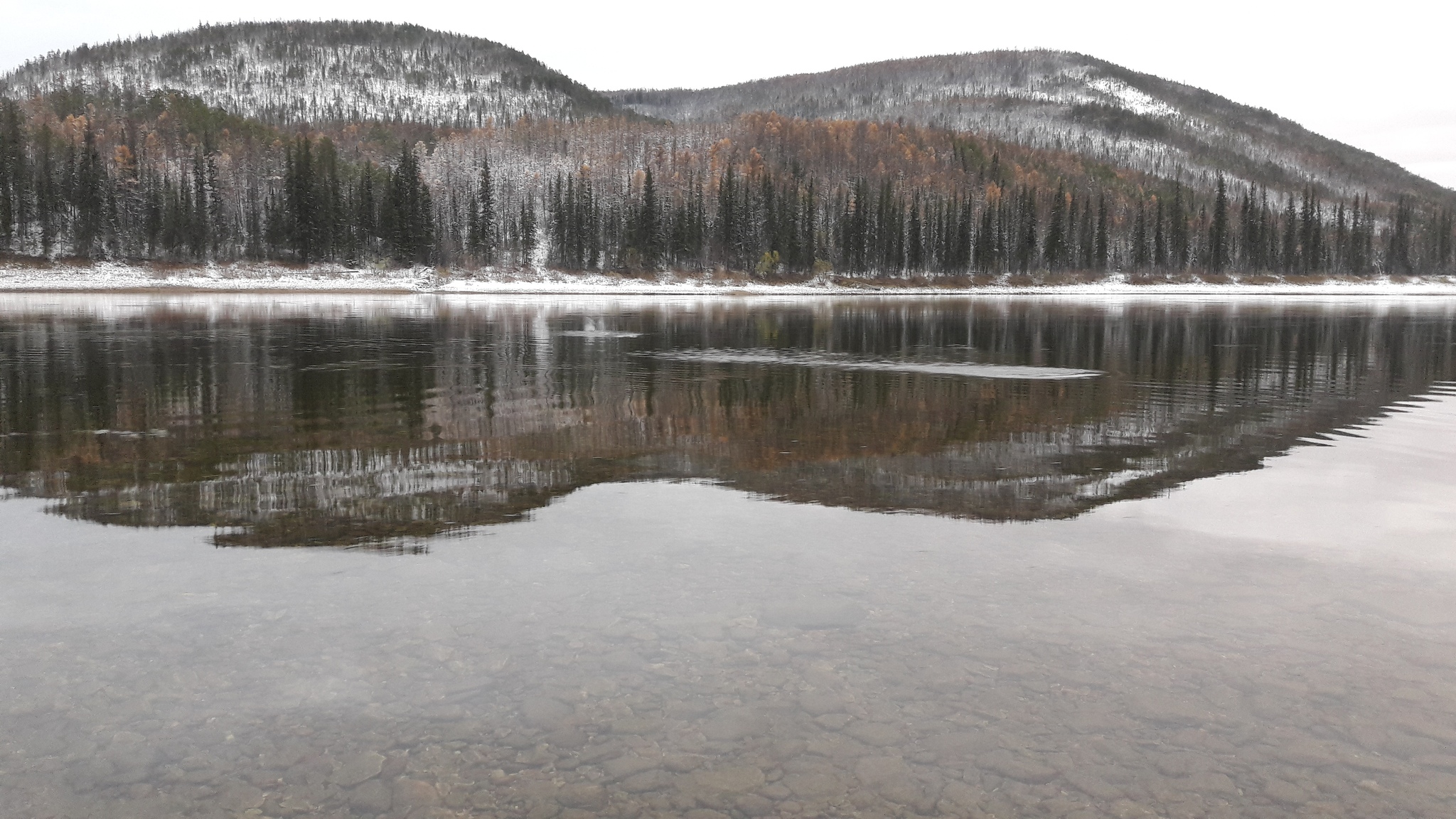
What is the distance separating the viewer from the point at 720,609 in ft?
23.3

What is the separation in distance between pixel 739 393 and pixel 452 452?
25.8 feet

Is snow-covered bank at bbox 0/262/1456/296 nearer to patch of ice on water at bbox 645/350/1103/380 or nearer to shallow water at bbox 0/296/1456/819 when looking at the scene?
patch of ice on water at bbox 645/350/1103/380

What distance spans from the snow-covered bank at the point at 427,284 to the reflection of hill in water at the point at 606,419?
68280mm

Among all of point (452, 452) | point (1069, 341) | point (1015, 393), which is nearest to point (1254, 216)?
point (1069, 341)

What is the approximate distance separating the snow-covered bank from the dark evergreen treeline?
488 centimetres

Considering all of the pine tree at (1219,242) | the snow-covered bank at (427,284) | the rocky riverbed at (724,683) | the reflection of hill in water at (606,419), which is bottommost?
the rocky riverbed at (724,683)

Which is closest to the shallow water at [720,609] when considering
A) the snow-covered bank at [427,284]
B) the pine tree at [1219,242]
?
the snow-covered bank at [427,284]

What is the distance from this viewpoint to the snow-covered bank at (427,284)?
3602 inches

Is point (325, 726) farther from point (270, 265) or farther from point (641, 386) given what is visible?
point (270, 265)

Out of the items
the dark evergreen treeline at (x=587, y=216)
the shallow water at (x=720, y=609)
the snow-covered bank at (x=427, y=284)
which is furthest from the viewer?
the dark evergreen treeline at (x=587, y=216)

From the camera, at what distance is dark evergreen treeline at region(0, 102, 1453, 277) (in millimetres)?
104562

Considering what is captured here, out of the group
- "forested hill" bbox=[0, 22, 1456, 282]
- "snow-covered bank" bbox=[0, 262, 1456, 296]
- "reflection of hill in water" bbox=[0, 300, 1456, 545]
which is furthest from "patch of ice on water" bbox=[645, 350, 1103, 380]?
"forested hill" bbox=[0, 22, 1456, 282]

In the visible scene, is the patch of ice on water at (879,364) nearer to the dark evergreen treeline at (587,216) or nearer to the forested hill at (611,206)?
the forested hill at (611,206)

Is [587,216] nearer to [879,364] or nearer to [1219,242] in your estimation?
[879,364]
